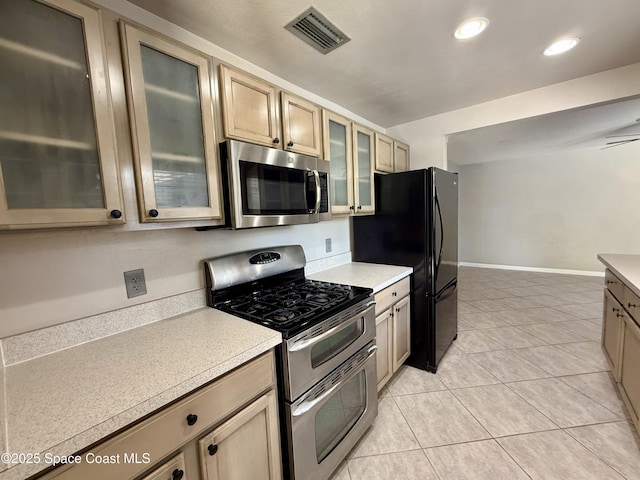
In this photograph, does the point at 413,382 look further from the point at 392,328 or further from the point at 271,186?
the point at 271,186

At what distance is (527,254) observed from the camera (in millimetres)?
5742

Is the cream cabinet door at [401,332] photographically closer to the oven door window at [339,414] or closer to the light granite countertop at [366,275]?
the light granite countertop at [366,275]

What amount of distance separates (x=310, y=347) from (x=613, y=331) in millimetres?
2449

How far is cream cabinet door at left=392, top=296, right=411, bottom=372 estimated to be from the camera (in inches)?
82.0

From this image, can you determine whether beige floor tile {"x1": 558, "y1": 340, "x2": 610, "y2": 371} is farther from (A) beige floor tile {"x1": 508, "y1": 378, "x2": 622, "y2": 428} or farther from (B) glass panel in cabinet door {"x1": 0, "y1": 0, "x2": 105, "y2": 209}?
(B) glass panel in cabinet door {"x1": 0, "y1": 0, "x2": 105, "y2": 209}

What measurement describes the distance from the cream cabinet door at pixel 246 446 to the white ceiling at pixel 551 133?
315cm

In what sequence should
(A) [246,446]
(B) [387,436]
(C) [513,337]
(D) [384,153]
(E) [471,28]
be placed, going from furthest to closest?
(C) [513,337], (D) [384,153], (B) [387,436], (E) [471,28], (A) [246,446]

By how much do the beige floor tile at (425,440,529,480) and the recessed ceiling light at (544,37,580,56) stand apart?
2594 millimetres

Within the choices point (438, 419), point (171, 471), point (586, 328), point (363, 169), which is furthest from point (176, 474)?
point (586, 328)

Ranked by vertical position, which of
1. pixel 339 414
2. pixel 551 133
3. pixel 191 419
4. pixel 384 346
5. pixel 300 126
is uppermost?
pixel 551 133

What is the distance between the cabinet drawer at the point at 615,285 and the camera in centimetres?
185

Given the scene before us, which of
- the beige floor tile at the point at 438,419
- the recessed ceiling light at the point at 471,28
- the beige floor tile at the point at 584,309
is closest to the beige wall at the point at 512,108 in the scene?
the recessed ceiling light at the point at 471,28

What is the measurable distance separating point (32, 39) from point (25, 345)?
3.58ft

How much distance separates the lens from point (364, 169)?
2359mm
